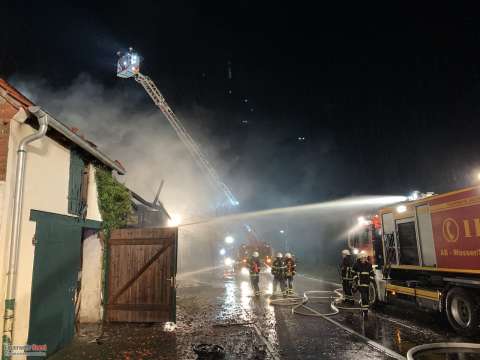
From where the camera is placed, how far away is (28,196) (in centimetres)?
578

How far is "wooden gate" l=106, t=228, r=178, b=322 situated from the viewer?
28.7 ft

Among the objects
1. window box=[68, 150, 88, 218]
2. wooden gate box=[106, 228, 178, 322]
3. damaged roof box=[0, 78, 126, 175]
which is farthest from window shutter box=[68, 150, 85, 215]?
wooden gate box=[106, 228, 178, 322]

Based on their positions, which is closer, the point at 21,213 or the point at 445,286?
the point at 21,213

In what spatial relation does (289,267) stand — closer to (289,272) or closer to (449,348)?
(289,272)

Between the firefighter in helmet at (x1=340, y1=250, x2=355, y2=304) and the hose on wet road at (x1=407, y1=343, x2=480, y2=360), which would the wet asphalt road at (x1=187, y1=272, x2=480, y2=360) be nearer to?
the hose on wet road at (x1=407, y1=343, x2=480, y2=360)

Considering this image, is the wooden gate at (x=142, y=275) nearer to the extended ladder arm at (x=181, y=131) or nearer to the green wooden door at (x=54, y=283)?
the green wooden door at (x=54, y=283)

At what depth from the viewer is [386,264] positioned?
37.4 ft

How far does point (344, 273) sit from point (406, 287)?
2.23 m

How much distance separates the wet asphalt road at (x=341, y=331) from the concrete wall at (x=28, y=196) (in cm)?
431

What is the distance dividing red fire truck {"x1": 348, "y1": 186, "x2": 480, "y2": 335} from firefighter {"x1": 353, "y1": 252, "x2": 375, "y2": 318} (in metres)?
0.84

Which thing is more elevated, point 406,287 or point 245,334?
point 406,287

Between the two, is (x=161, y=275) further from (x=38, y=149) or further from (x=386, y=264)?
(x=386, y=264)

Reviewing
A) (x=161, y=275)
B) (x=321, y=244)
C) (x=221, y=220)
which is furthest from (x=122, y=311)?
(x=321, y=244)

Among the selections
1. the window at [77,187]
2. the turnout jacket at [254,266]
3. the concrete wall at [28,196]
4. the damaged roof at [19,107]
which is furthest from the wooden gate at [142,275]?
the turnout jacket at [254,266]
